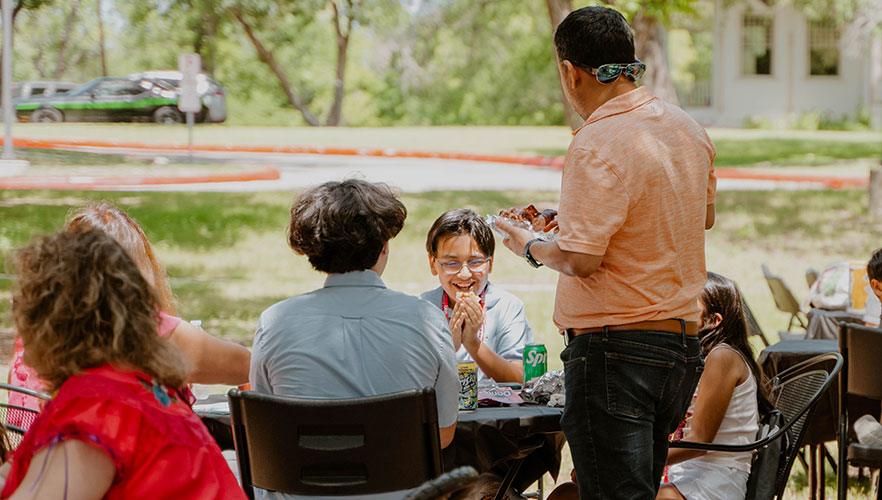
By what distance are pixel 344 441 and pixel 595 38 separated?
126 cm

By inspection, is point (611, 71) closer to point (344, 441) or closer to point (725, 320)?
point (725, 320)

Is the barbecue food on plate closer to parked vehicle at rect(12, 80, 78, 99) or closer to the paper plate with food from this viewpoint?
the paper plate with food

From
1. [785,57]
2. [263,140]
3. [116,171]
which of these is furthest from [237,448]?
[785,57]

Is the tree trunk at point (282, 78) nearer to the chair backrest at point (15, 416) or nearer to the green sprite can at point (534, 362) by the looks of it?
the green sprite can at point (534, 362)

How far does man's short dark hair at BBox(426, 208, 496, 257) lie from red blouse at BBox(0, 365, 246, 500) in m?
2.34

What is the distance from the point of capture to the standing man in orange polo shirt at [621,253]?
9.82 ft

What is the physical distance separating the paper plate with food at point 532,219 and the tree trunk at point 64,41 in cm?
4170

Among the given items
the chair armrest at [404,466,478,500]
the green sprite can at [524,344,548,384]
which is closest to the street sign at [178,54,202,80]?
the green sprite can at [524,344,548,384]

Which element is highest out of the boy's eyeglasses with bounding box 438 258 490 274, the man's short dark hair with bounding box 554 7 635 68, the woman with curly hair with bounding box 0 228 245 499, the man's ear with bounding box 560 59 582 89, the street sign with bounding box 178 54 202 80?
the street sign with bounding box 178 54 202 80

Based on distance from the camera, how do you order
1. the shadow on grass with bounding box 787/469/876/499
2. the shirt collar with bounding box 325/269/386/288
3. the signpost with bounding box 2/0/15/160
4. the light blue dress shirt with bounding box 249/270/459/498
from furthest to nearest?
the signpost with bounding box 2/0/15/160 → the shadow on grass with bounding box 787/469/876/499 → the shirt collar with bounding box 325/269/386/288 → the light blue dress shirt with bounding box 249/270/459/498

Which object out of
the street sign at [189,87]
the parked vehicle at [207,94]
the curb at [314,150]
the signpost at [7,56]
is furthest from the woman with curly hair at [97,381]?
the parked vehicle at [207,94]

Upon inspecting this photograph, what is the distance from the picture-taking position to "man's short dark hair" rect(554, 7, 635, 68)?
304cm

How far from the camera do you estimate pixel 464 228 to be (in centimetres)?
446

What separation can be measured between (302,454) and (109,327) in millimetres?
797
